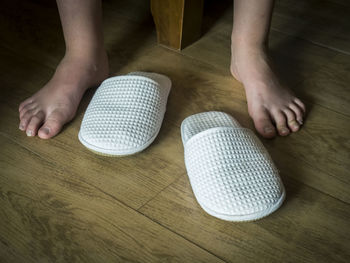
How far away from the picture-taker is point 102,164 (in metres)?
0.76

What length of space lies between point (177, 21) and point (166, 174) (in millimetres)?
435

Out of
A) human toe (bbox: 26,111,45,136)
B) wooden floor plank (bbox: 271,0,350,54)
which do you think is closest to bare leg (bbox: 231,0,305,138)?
wooden floor plank (bbox: 271,0,350,54)

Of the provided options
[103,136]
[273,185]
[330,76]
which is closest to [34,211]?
[103,136]

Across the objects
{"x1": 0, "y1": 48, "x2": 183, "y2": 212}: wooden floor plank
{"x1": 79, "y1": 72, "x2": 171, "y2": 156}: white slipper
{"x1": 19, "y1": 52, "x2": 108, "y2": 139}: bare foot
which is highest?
{"x1": 79, "y1": 72, "x2": 171, "y2": 156}: white slipper

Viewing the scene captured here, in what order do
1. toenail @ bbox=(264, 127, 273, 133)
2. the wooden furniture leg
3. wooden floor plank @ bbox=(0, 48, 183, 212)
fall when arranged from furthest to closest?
the wooden furniture leg, toenail @ bbox=(264, 127, 273, 133), wooden floor plank @ bbox=(0, 48, 183, 212)

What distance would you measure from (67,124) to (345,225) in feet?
1.67

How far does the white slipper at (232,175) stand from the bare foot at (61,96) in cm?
26

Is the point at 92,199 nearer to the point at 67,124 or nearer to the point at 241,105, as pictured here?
the point at 67,124

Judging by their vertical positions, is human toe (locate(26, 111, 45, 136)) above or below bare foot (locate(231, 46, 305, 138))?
below

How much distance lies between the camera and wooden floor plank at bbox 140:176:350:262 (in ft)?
2.03

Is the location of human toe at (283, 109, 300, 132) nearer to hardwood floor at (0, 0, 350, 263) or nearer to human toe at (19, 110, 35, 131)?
hardwood floor at (0, 0, 350, 263)

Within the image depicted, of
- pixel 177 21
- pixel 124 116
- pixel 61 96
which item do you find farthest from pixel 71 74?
pixel 177 21

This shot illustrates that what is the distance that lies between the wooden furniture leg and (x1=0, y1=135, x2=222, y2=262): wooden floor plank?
46 cm

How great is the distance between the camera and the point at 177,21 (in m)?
1.04
